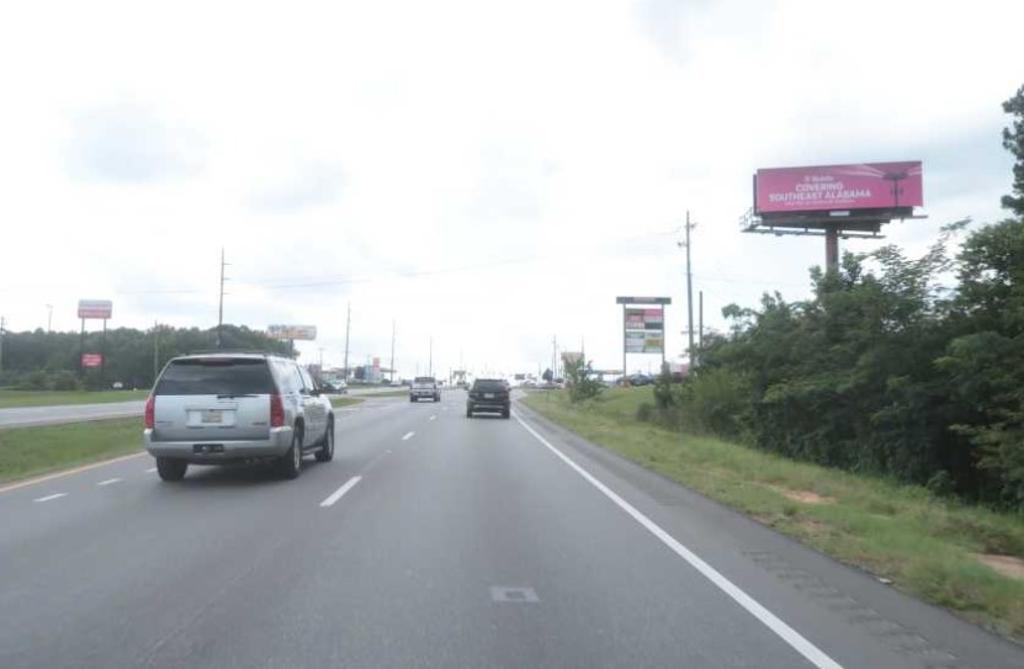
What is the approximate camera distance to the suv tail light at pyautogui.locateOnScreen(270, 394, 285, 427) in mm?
14555

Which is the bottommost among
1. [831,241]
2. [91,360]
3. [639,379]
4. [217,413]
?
[217,413]

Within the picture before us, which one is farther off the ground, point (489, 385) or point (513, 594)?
point (489, 385)

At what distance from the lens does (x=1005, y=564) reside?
9.62 metres

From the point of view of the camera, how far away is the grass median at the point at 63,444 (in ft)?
68.1

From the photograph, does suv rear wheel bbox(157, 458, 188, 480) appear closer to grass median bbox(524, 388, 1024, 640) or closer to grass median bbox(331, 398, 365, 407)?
grass median bbox(524, 388, 1024, 640)

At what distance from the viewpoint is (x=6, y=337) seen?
487 feet

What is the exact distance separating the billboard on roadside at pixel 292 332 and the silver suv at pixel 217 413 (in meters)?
157

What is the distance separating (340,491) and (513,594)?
685 centimetres

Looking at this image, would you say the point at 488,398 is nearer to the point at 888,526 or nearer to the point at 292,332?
the point at 888,526

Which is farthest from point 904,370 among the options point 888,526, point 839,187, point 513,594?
point 839,187

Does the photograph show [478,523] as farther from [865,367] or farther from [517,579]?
[865,367]

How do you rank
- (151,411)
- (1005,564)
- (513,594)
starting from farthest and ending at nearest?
(151,411), (1005,564), (513,594)

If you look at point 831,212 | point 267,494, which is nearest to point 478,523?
point 267,494

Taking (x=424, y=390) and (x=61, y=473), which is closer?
(x=61, y=473)
